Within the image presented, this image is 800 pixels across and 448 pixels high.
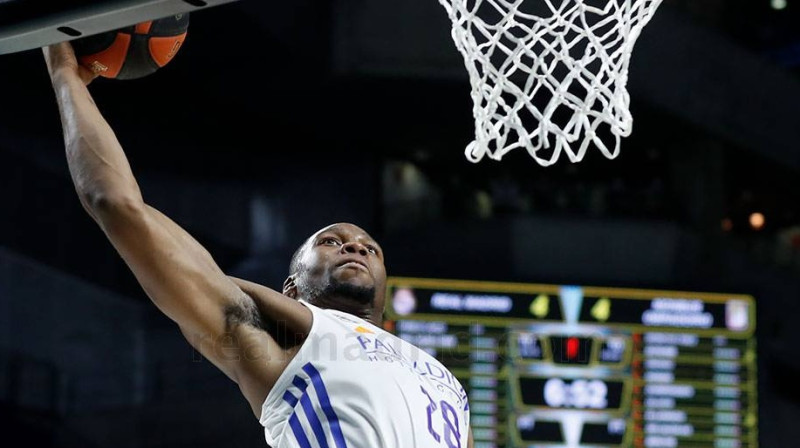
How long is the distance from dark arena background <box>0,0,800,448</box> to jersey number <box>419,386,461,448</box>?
129 inches

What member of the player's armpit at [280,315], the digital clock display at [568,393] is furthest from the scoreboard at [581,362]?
the player's armpit at [280,315]

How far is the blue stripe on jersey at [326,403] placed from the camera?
2342 millimetres

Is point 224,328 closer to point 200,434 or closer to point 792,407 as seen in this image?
point 200,434

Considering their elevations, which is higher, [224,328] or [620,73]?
[620,73]

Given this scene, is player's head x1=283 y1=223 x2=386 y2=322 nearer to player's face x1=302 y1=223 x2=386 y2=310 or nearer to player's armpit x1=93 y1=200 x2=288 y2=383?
player's face x1=302 y1=223 x2=386 y2=310

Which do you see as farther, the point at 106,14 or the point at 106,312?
the point at 106,312

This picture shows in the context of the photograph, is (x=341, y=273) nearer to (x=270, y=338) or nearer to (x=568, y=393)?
(x=270, y=338)

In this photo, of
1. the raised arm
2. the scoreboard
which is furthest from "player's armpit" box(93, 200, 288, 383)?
the scoreboard

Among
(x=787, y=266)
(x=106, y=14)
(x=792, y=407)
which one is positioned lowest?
(x=792, y=407)

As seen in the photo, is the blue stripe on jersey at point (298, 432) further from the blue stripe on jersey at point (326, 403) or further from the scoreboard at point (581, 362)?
the scoreboard at point (581, 362)

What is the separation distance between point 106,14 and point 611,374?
14.1 feet

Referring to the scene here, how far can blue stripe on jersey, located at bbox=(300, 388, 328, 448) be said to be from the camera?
7.71 feet

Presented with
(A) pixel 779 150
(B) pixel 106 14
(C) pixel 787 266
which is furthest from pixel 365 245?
(C) pixel 787 266

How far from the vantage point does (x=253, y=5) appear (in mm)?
6977
